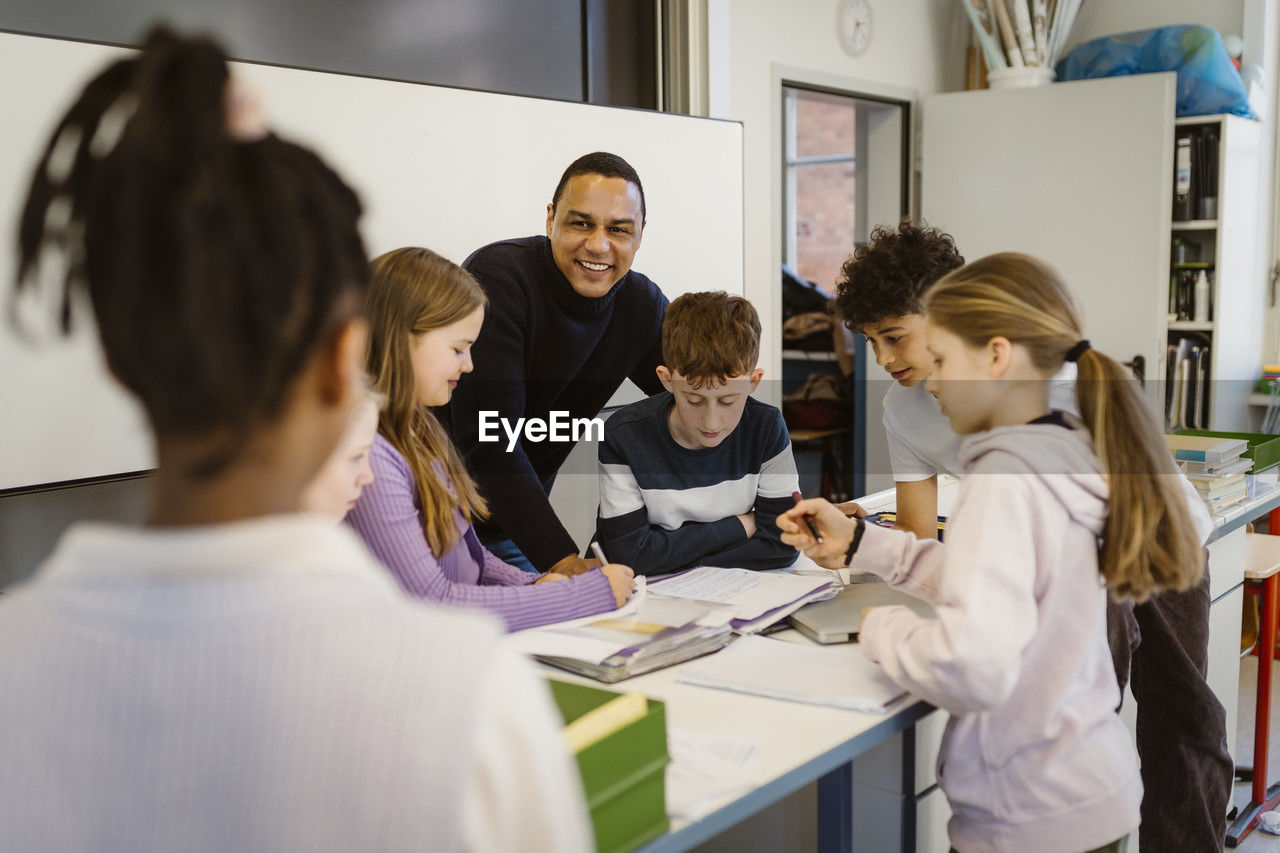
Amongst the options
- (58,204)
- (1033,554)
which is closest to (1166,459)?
(1033,554)

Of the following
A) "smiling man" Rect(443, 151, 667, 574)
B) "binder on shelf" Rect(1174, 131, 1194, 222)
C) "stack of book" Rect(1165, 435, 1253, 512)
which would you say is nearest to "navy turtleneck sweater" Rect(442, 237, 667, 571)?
"smiling man" Rect(443, 151, 667, 574)

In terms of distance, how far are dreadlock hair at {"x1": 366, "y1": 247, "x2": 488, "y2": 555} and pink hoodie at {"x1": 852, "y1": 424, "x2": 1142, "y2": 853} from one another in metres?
0.59

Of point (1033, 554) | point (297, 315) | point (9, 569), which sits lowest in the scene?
point (9, 569)

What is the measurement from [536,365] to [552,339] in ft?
0.23

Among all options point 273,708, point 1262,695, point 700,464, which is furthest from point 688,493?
point 1262,695

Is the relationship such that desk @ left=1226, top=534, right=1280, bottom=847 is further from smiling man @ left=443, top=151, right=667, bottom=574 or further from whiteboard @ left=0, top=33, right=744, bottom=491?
whiteboard @ left=0, top=33, right=744, bottom=491

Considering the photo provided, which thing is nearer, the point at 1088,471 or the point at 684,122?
the point at 1088,471

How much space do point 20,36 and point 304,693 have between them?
1786 millimetres

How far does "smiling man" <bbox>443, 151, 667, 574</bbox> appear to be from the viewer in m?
2.01

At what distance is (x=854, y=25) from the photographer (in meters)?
4.07

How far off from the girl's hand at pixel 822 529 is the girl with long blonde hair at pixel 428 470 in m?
0.25

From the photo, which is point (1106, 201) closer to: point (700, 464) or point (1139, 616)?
point (1139, 616)

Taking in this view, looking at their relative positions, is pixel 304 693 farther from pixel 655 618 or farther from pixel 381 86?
pixel 381 86

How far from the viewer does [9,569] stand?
207 centimetres
